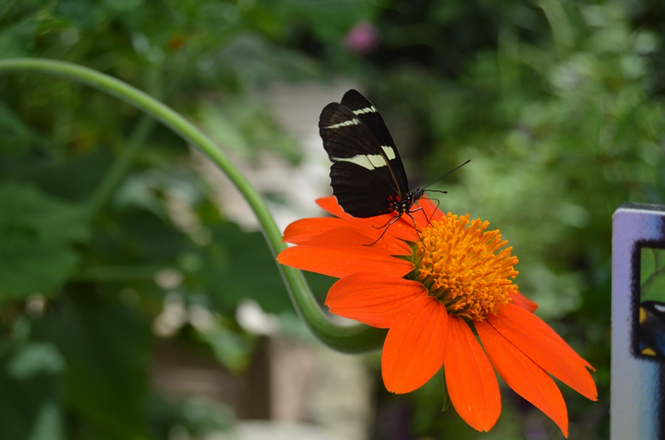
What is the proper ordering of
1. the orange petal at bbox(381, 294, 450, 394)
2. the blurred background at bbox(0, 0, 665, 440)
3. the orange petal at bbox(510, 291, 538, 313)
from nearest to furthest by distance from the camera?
the orange petal at bbox(381, 294, 450, 394)
the orange petal at bbox(510, 291, 538, 313)
the blurred background at bbox(0, 0, 665, 440)

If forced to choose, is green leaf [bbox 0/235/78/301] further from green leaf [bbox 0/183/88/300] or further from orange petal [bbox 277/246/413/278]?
orange petal [bbox 277/246/413/278]

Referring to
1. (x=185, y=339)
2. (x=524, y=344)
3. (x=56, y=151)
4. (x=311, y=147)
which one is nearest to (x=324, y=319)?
(x=524, y=344)

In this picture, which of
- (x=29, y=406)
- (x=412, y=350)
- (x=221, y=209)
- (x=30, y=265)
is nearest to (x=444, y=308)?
(x=412, y=350)

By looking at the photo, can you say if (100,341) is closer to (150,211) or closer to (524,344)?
(150,211)

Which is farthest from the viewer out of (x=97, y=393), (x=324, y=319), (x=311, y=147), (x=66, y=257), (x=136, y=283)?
(x=311, y=147)

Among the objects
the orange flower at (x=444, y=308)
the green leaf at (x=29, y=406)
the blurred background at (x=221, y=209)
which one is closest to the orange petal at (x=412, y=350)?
the orange flower at (x=444, y=308)

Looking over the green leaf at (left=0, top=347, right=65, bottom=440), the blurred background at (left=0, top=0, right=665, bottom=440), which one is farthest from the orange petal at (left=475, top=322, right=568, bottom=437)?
the green leaf at (left=0, top=347, right=65, bottom=440)

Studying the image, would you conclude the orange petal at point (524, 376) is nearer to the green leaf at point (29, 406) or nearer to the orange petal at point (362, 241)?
the orange petal at point (362, 241)
